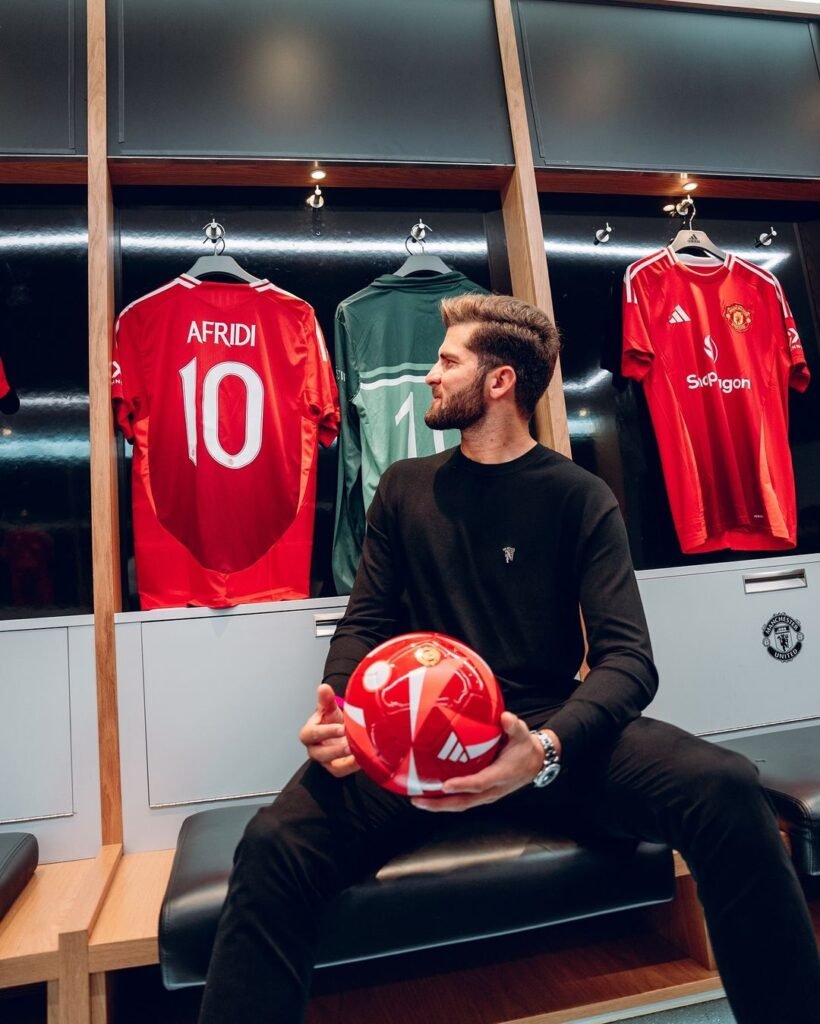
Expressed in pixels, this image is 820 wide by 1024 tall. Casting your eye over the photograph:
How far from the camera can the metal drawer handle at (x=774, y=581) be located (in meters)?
2.39

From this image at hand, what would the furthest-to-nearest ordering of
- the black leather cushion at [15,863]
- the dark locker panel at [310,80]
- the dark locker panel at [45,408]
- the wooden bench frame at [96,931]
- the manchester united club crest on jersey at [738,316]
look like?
the manchester united club crest on jersey at [738,316]
the dark locker panel at [45,408]
the dark locker panel at [310,80]
the black leather cushion at [15,863]
the wooden bench frame at [96,931]

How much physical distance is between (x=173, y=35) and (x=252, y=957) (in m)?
2.51

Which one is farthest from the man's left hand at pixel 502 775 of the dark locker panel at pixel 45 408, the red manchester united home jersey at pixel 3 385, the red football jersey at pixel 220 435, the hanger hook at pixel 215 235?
the hanger hook at pixel 215 235

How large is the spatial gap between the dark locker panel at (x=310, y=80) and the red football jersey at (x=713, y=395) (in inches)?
29.5

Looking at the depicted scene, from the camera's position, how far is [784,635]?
2.39 metres

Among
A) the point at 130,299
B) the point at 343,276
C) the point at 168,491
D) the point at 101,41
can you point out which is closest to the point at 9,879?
the point at 168,491

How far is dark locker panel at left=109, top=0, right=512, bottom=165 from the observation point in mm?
2193

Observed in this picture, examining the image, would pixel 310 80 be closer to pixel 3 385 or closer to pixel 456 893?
pixel 3 385

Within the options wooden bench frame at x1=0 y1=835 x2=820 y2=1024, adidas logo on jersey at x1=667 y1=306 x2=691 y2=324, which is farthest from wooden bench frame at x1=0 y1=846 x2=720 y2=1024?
adidas logo on jersey at x1=667 y1=306 x2=691 y2=324

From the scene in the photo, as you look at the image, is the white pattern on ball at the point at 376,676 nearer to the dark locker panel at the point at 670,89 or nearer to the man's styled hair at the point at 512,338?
the man's styled hair at the point at 512,338

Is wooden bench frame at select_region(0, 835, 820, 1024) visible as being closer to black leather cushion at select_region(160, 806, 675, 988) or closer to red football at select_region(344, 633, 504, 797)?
black leather cushion at select_region(160, 806, 675, 988)

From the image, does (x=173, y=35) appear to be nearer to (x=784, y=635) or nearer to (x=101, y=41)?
(x=101, y=41)

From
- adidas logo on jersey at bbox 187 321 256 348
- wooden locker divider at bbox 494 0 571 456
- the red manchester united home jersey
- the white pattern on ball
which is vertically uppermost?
wooden locker divider at bbox 494 0 571 456

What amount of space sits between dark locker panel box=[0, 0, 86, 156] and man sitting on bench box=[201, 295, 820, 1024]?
4.55 feet
